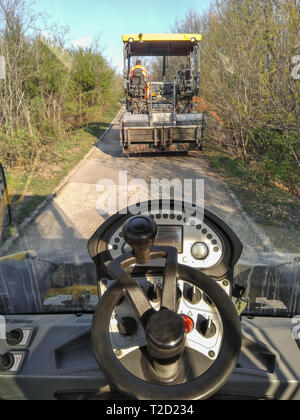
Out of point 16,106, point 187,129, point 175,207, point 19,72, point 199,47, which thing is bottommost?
point 175,207

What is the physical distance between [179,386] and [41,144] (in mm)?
10674

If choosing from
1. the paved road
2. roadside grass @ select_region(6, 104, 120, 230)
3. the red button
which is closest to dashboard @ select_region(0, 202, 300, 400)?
the red button

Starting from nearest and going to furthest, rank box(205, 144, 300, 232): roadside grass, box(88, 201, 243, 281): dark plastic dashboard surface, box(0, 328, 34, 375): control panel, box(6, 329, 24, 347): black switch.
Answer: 1. box(0, 328, 34, 375): control panel
2. box(6, 329, 24, 347): black switch
3. box(88, 201, 243, 281): dark plastic dashboard surface
4. box(205, 144, 300, 232): roadside grass

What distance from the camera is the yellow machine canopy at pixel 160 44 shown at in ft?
33.9

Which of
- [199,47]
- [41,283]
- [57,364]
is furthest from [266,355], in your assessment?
[199,47]

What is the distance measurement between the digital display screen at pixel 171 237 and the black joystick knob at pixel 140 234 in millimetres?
564

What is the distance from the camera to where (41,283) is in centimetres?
260

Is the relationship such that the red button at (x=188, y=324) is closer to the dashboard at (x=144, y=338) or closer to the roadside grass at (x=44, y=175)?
the dashboard at (x=144, y=338)

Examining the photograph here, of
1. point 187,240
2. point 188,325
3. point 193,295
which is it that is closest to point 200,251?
point 187,240

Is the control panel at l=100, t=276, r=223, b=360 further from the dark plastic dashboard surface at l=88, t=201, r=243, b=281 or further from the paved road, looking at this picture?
the paved road

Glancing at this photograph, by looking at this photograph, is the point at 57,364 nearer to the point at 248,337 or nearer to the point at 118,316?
the point at 118,316

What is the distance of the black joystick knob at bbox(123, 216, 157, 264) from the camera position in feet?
4.06

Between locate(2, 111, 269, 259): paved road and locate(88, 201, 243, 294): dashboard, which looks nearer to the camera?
locate(88, 201, 243, 294): dashboard

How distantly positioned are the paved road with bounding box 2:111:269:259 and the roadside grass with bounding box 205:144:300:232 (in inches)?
10.7
